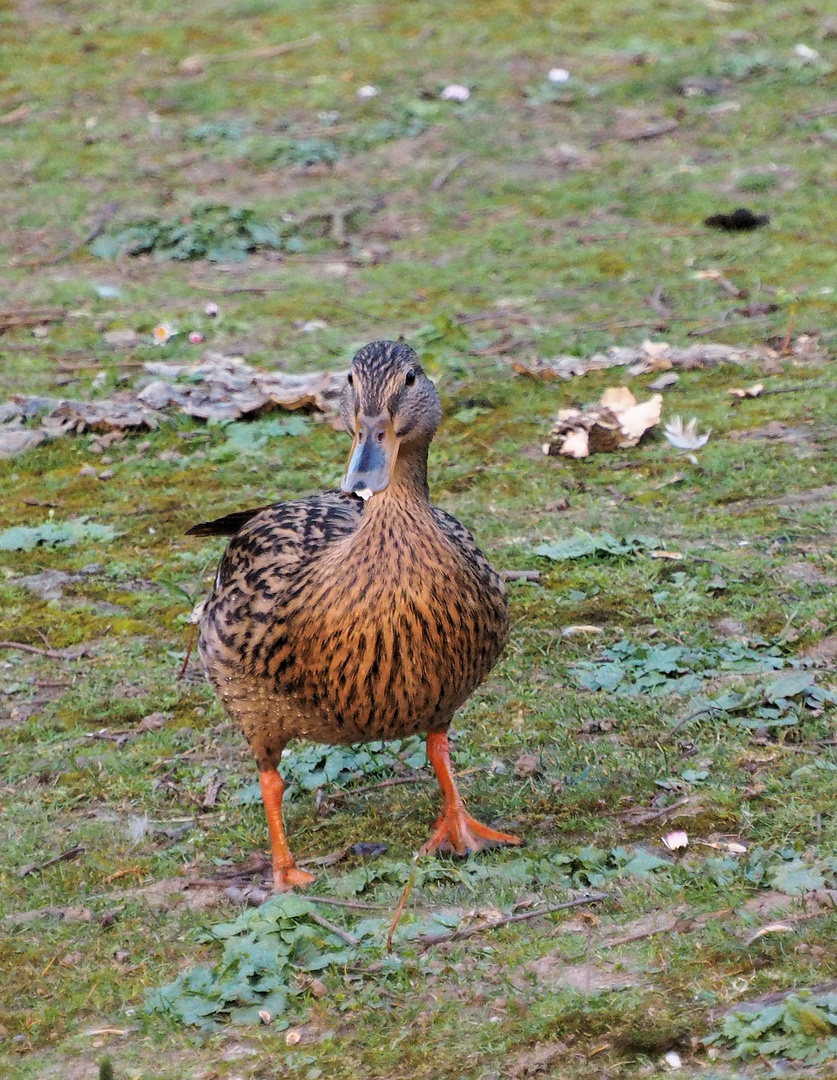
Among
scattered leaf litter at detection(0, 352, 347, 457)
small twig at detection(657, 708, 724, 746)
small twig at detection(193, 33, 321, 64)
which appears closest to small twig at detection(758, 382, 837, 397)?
scattered leaf litter at detection(0, 352, 347, 457)

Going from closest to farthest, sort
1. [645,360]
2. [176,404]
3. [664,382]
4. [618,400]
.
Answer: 1. [618,400]
2. [664,382]
3. [176,404]
4. [645,360]

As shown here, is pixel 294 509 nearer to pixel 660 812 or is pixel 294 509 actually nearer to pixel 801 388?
pixel 660 812

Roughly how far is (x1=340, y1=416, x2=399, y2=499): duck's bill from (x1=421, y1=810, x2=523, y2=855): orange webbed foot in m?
1.07

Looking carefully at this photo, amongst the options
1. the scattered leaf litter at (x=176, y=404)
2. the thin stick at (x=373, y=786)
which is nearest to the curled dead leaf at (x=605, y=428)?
the scattered leaf litter at (x=176, y=404)

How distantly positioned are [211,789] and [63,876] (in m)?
0.67

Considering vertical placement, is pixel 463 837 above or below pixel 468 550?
below

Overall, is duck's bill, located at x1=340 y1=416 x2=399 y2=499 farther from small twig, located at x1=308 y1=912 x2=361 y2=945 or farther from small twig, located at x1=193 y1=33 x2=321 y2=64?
small twig, located at x1=193 y1=33 x2=321 y2=64

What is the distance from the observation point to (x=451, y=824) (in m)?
4.59

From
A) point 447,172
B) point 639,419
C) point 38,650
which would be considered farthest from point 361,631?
point 447,172

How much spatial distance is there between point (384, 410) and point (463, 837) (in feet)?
4.32

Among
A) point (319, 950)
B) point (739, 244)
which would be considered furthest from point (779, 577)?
point (739, 244)

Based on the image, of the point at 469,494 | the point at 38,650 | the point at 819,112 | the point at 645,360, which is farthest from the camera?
the point at 819,112

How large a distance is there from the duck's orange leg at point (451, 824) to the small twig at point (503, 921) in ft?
1.92

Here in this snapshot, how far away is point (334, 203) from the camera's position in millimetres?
12266
